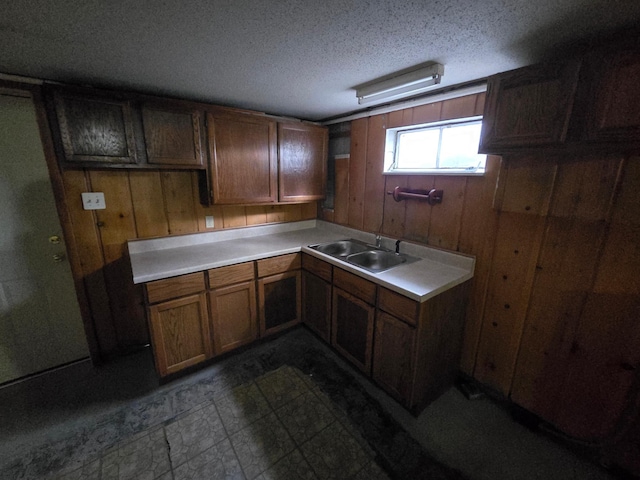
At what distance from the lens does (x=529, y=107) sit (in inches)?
48.5

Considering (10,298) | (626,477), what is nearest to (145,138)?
(10,298)

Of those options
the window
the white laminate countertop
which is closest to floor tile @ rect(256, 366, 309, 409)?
the white laminate countertop

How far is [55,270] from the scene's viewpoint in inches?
74.7

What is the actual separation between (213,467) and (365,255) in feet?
5.62

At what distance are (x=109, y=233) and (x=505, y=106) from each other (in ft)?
8.85

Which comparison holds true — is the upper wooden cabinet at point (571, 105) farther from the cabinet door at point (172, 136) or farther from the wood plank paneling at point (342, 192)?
the cabinet door at point (172, 136)

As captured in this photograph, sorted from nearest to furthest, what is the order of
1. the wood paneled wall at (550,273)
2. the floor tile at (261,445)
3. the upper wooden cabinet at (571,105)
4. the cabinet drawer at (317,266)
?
the upper wooden cabinet at (571,105) → the wood paneled wall at (550,273) → the floor tile at (261,445) → the cabinet drawer at (317,266)

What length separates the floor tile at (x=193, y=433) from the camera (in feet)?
4.69

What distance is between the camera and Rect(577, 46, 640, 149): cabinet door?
996 millimetres

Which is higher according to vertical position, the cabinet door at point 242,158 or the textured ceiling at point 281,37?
the textured ceiling at point 281,37

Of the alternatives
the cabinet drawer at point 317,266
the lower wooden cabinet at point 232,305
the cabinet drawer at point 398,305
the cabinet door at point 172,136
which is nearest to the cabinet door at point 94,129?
the cabinet door at point 172,136

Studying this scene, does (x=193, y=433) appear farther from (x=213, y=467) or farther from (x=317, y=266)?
(x=317, y=266)

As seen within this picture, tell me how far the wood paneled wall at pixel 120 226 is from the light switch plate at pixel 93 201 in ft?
0.11

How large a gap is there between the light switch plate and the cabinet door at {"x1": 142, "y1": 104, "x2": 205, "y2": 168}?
1.53 feet
